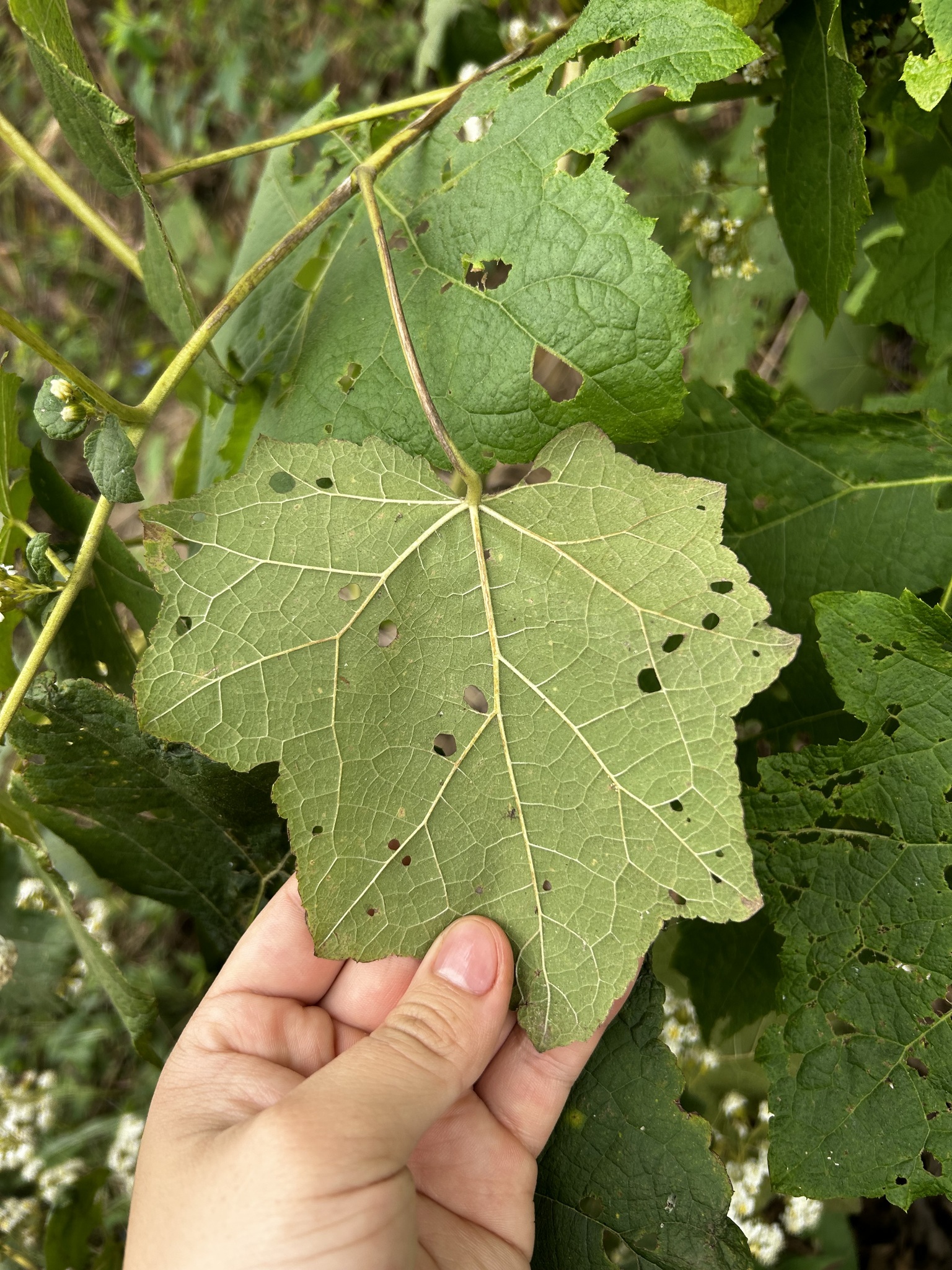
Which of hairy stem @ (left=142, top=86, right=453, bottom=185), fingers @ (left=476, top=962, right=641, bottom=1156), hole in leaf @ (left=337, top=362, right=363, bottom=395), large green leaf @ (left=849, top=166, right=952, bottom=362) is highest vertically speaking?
hairy stem @ (left=142, top=86, right=453, bottom=185)

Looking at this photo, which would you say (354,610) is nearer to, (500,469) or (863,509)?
(863,509)

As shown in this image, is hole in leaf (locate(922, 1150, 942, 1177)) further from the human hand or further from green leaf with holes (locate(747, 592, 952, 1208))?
the human hand

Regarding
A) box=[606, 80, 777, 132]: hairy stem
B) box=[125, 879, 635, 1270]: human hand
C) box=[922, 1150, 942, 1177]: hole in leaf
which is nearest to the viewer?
box=[125, 879, 635, 1270]: human hand

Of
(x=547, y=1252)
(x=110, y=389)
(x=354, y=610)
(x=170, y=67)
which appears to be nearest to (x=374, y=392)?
(x=354, y=610)

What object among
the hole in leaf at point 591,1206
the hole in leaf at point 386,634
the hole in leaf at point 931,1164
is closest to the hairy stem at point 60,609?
the hole in leaf at point 386,634

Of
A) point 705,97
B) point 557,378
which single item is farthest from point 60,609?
point 557,378

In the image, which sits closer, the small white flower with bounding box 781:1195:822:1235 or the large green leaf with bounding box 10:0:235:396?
the large green leaf with bounding box 10:0:235:396

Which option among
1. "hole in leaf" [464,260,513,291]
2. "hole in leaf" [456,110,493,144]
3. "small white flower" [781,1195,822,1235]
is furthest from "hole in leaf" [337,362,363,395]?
Answer: "small white flower" [781,1195,822,1235]

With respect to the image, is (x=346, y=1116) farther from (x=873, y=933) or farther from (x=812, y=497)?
(x=812, y=497)
